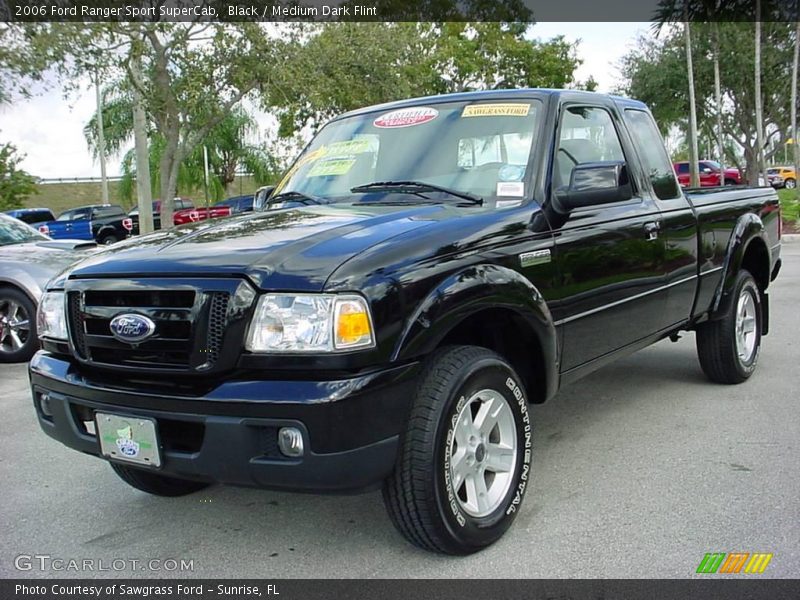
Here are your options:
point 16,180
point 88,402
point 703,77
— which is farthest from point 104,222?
point 88,402

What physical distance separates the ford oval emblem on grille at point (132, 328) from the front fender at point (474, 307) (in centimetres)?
88

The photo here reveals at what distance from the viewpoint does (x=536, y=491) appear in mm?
3680

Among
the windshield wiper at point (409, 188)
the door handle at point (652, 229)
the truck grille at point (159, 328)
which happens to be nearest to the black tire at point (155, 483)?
the truck grille at point (159, 328)

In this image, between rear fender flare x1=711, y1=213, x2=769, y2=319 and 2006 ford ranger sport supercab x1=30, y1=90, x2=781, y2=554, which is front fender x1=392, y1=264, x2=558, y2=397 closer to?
2006 ford ranger sport supercab x1=30, y1=90, x2=781, y2=554

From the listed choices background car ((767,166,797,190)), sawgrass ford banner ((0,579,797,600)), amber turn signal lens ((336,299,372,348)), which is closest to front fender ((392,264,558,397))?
amber turn signal lens ((336,299,372,348))

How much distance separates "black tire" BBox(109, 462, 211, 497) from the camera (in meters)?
→ 3.64

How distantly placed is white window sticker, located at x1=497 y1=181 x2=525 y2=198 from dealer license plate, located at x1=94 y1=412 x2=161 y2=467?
1.84 m

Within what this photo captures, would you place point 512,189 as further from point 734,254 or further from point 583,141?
point 734,254

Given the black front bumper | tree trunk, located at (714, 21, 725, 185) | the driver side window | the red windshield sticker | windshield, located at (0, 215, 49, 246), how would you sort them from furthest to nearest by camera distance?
1. tree trunk, located at (714, 21, 725, 185)
2. windshield, located at (0, 215, 49, 246)
3. the red windshield sticker
4. the driver side window
5. the black front bumper

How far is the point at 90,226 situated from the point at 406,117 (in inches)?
985

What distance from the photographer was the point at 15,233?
8609mm

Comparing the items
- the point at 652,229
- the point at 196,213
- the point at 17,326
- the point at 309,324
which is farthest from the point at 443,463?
the point at 196,213

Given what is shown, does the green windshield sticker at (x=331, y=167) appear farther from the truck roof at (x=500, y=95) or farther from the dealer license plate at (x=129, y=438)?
the dealer license plate at (x=129, y=438)

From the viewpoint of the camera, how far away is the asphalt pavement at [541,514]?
3.02m
